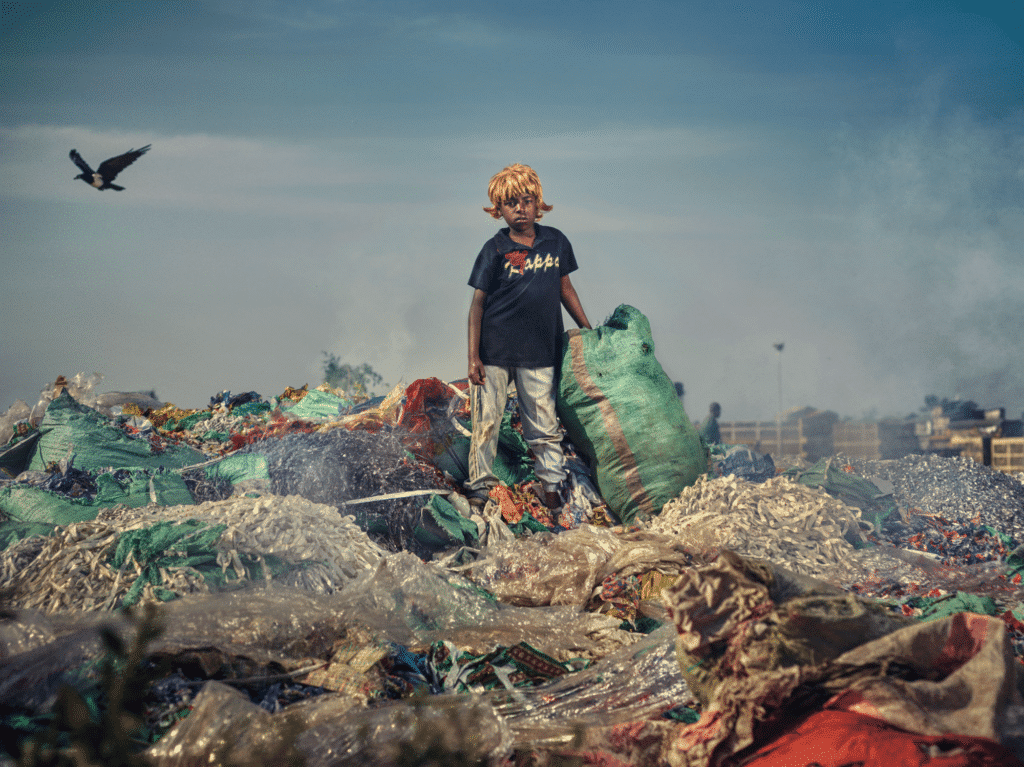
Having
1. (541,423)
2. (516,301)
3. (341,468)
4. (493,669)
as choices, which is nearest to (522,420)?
(541,423)

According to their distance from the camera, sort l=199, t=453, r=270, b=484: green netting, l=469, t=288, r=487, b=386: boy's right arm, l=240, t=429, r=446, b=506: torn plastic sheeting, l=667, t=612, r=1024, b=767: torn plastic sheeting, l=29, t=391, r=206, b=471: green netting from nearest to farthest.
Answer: l=667, t=612, r=1024, b=767: torn plastic sheeting, l=240, t=429, r=446, b=506: torn plastic sheeting, l=199, t=453, r=270, b=484: green netting, l=29, t=391, r=206, b=471: green netting, l=469, t=288, r=487, b=386: boy's right arm

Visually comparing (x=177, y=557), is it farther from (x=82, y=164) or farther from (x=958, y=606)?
(x=82, y=164)

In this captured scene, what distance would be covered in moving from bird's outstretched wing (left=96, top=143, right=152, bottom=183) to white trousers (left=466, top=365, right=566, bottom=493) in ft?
13.0

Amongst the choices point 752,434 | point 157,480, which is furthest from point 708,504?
point 752,434

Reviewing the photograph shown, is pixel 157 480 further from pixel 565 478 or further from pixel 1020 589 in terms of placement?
pixel 1020 589

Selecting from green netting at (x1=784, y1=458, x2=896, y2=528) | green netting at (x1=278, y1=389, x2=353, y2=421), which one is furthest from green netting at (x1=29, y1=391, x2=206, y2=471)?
green netting at (x1=784, y1=458, x2=896, y2=528)

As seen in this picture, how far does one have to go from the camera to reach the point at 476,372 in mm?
4359

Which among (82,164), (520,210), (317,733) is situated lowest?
(317,733)

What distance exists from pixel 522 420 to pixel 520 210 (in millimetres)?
1174

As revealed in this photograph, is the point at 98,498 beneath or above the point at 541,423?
beneath

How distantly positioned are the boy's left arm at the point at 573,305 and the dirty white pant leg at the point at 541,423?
0.41 m

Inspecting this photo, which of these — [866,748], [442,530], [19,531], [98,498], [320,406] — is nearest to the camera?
[866,748]

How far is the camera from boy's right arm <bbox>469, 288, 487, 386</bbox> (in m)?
4.37

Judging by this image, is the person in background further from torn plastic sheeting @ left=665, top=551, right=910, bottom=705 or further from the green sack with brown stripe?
torn plastic sheeting @ left=665, top=551, right=910, bottom=705
